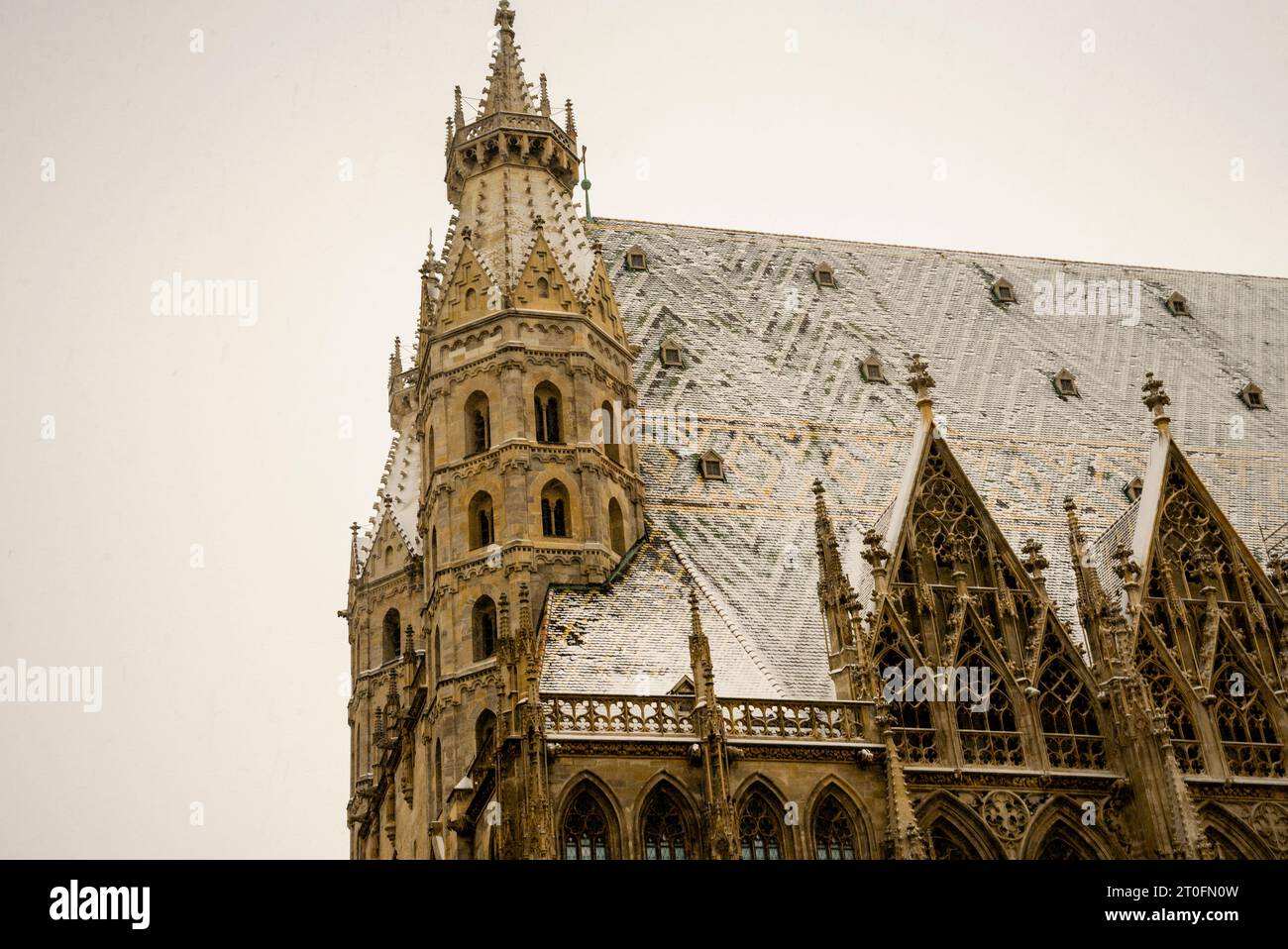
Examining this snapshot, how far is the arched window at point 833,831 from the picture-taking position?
31.5 metres

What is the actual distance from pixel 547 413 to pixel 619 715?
9.11 meters

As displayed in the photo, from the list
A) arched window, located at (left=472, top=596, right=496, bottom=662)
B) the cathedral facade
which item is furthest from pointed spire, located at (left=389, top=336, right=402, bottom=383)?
arched window, located at (left=472, top=596, right=496, bottom=662)

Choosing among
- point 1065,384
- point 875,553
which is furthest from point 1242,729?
point 1065,384

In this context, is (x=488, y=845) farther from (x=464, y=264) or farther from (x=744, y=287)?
(x=744, y=287)

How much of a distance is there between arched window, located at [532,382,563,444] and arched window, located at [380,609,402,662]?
31.8ft

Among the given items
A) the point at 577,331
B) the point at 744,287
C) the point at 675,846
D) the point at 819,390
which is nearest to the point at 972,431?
the point at 819,390

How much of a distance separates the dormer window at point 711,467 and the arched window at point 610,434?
2.48 meters

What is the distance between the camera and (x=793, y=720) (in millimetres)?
32375

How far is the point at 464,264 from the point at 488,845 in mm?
14046

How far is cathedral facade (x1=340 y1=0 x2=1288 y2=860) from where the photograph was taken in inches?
1252

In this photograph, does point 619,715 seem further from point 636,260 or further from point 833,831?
point 636,260

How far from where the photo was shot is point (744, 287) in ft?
159

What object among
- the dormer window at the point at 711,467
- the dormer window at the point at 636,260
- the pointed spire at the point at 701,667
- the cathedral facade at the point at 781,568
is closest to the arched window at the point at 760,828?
the cathedral facade at the point at 781,568

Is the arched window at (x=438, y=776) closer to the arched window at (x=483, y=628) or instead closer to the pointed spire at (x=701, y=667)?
the arched window at (x=483, y=628)
